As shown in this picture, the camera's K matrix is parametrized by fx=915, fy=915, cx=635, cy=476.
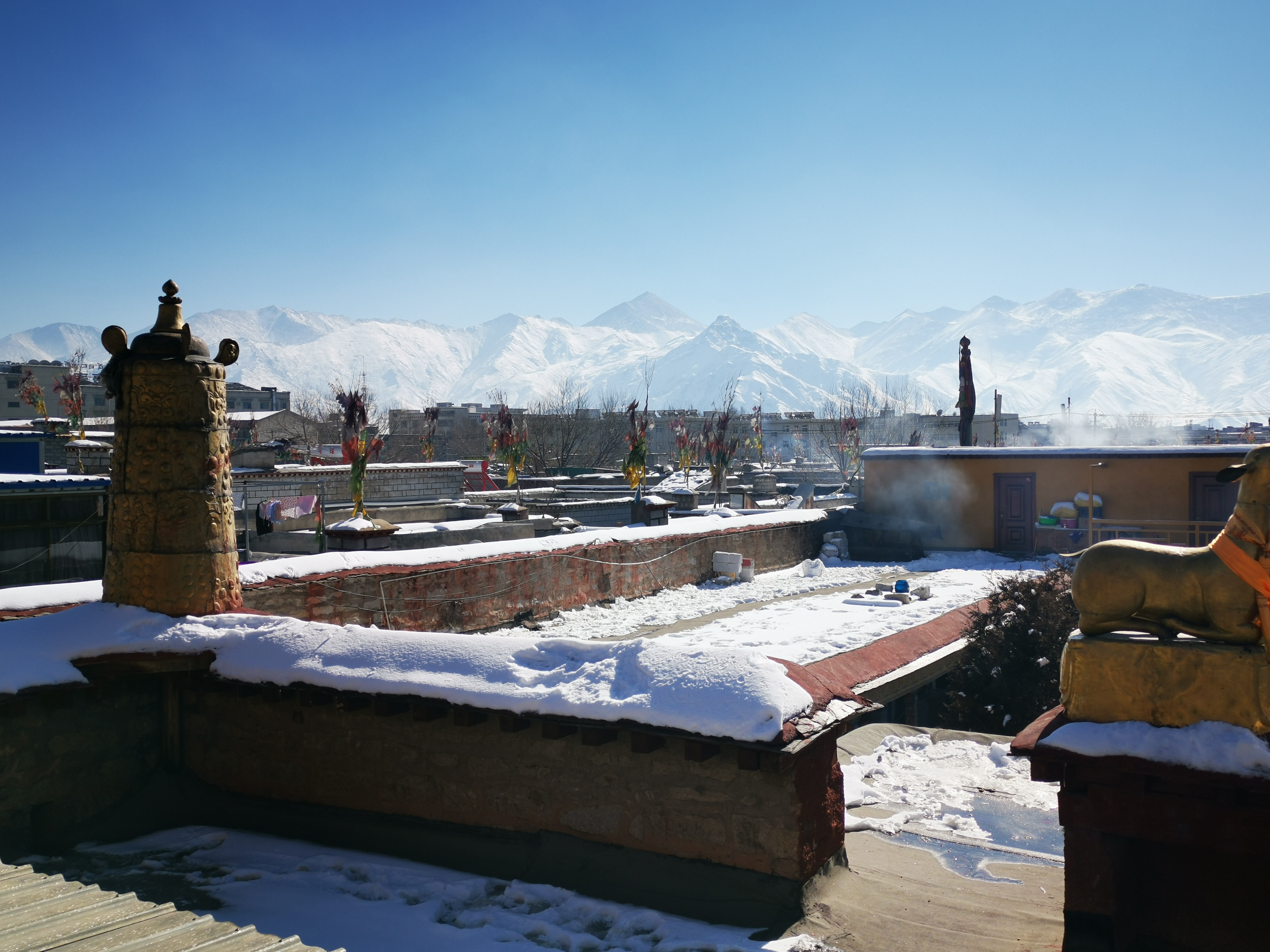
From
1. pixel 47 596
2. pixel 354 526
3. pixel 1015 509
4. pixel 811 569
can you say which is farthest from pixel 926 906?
pixel 1015 509

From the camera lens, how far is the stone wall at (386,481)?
71.9 feet

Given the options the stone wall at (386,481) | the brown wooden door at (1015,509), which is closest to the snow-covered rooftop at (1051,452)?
the brown wooden door at (1015,509)

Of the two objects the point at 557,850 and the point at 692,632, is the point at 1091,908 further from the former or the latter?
the point at 692,632

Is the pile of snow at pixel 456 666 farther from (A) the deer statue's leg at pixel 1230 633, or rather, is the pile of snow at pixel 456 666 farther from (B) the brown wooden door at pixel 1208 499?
(B) the brown wooden door at pixel 1208 499

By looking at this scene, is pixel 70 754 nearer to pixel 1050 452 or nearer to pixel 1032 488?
pixel 1032 488

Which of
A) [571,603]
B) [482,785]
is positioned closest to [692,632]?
[571,603]

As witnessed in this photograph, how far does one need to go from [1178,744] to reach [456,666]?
4425 millimetres

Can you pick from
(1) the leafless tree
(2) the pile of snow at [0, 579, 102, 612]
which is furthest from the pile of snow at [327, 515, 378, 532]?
(1) the leafless tree

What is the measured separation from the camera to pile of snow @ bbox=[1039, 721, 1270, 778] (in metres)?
4.02

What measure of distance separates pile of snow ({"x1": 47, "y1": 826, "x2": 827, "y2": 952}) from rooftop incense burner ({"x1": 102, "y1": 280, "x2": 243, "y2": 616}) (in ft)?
6.56

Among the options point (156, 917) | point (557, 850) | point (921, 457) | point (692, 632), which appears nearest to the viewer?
point (156, 917)

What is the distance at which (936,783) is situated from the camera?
Result: 7934 millimetres

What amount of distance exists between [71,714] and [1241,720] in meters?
7.72

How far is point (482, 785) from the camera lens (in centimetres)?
647
